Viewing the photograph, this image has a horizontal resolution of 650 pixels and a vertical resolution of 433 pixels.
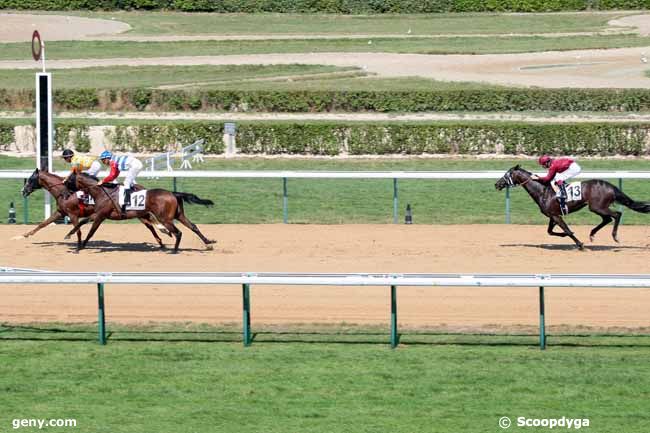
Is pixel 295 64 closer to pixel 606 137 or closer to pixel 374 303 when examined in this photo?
pixel 606 137

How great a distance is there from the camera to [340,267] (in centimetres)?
1504

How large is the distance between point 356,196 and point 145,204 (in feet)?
20.9

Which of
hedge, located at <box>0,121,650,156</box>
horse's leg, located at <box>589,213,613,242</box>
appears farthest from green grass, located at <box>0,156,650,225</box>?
horse's leg, located at <box>589,213,613,242</box>

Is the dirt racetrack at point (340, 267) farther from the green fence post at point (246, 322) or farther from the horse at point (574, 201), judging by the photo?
the green fence post at point (246, 322)

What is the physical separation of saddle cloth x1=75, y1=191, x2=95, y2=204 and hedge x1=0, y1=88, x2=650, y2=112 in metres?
16.8

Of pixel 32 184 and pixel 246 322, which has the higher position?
pixel 32 184

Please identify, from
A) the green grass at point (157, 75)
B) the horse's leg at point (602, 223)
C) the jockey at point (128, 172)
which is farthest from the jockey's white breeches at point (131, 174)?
the green grass at point (157, 75)

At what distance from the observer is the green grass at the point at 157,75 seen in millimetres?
37969

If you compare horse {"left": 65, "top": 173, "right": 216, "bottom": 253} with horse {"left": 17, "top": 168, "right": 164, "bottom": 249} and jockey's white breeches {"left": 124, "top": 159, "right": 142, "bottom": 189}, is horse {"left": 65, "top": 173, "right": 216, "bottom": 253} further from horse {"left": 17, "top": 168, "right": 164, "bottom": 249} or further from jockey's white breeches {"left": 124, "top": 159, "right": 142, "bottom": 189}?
horse {"left": 17, "top": 168, "right": 164, "bottom": 249}

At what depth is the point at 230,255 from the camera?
52.6 ft

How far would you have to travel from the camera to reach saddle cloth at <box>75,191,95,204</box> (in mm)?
16297

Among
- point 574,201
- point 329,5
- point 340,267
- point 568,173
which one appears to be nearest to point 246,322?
point 340,267

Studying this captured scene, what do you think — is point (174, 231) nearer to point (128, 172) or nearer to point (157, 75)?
point (128, 172)

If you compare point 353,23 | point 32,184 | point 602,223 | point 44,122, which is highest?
point 353,23
